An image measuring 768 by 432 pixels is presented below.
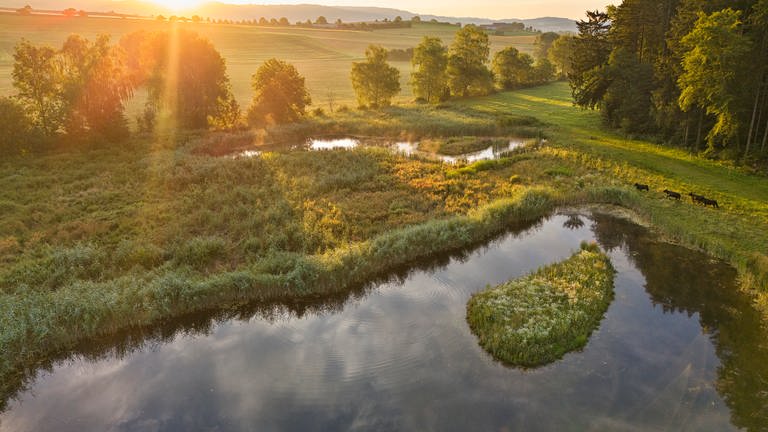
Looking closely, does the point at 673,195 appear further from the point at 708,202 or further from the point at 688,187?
the point at 688,187

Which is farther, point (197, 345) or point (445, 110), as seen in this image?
point (445, 110)

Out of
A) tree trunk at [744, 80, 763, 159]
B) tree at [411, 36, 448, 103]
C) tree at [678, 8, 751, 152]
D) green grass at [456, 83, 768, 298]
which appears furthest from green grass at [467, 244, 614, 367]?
tree at [411, 36, 448, 103]

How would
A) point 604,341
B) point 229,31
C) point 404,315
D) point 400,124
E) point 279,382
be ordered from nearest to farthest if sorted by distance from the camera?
point 279,382
point 604,341
point 404,315
point 400,124
point 229,31

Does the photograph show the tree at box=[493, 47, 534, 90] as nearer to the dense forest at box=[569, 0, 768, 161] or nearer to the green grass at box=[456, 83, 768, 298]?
the dense forest at box=[569, 0, 768, 161]

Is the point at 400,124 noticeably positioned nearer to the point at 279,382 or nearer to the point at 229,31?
the point at 279,382

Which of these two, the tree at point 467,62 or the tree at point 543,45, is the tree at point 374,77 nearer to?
the tree at point 467,62

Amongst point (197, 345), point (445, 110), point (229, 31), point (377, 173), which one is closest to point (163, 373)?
point (197, 345)
